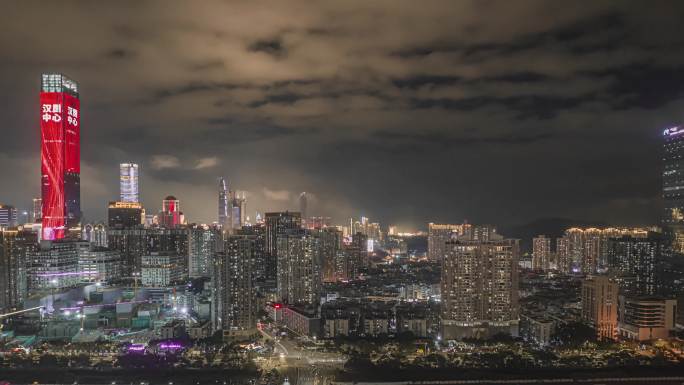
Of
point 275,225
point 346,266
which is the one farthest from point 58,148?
point 346,266

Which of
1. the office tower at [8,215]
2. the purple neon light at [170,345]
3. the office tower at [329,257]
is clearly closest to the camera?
the purple neon light at [170,345]

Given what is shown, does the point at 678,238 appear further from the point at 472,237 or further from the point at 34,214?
the point at 34,214

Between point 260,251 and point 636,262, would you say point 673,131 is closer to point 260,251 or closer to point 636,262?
point 636,262

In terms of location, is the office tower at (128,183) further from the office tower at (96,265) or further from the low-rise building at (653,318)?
the low-rise building at (653,318)

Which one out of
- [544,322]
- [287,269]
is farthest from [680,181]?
[287,269]

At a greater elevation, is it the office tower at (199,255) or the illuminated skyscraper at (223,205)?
the illuminated skyscraper at (223,205)

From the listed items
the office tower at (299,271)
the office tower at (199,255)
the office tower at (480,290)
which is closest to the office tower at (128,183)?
the office tower at (199,255)
